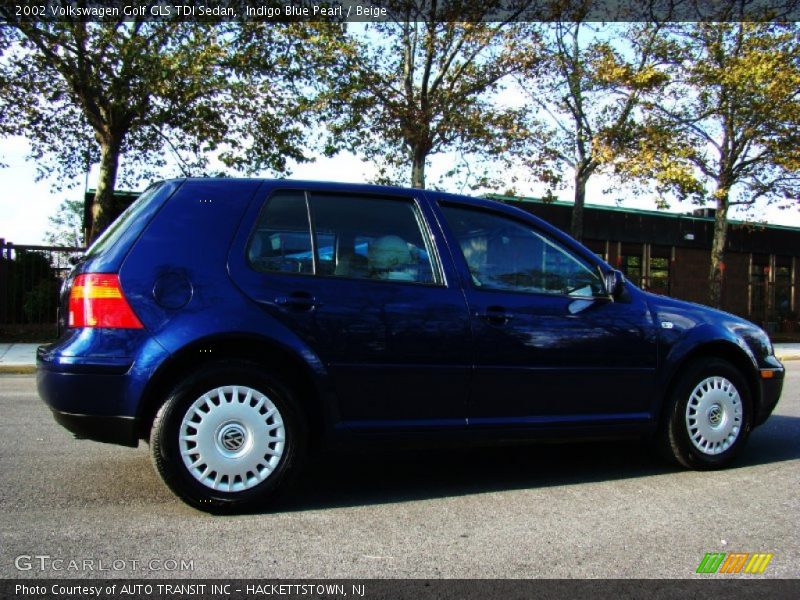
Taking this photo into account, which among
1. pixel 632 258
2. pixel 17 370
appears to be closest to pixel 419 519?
pixel 17 370

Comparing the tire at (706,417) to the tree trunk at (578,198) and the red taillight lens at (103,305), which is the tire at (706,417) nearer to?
the red taillight lens at (103,305)

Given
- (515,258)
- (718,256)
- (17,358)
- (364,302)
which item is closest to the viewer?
(364,302)

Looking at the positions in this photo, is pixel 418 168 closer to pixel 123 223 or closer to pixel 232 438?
pixel 123 223

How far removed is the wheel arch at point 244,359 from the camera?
3.64m

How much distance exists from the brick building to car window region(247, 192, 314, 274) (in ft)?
74.7

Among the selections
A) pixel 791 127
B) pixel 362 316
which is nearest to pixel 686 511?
pixel 362 316

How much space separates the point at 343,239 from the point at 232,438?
A: 1.22 metres

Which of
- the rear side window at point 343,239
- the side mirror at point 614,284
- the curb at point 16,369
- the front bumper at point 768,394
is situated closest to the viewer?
the rear side window at point 343,239

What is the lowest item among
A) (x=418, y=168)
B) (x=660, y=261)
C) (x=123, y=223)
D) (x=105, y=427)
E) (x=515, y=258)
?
(x=105, y=427)

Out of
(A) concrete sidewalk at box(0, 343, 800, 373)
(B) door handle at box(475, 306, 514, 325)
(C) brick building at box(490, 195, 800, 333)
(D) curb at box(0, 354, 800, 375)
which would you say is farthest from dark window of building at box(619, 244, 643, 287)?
(B) door handle at box(475, 306, 514, 325)

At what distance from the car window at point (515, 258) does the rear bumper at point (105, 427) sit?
2.01 meters

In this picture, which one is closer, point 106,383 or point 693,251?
point 106,383

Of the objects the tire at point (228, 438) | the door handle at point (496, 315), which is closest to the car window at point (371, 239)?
the door handle at point (496, 315)

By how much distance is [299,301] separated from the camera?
12.5 feet
